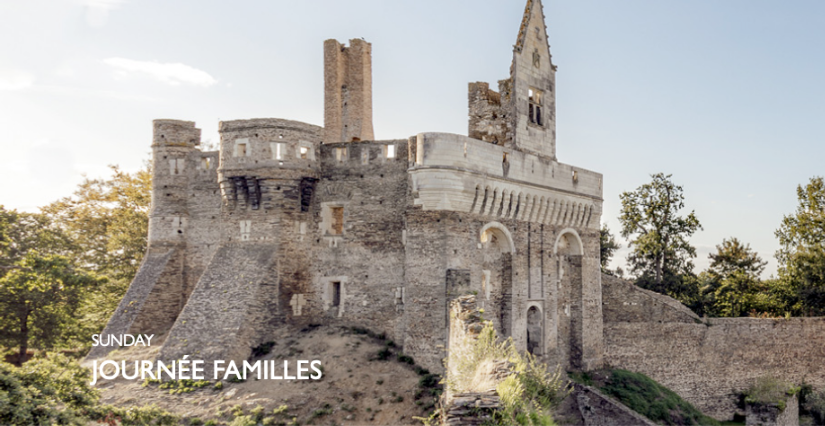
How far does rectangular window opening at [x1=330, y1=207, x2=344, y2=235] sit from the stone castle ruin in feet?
0.90

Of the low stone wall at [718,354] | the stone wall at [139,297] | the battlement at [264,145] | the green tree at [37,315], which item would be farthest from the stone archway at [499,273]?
the green tree at [37,315]

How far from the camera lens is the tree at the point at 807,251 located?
40531mm

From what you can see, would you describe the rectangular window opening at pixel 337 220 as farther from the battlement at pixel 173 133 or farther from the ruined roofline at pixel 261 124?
the battlement at pixel 173 133

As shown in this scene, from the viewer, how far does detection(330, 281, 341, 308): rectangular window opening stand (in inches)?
1083

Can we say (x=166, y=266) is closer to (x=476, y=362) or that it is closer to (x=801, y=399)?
(x=476, y=362)

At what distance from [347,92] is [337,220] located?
8.49 meters

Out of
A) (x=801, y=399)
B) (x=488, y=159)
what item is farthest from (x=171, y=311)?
(x=801, y=399)

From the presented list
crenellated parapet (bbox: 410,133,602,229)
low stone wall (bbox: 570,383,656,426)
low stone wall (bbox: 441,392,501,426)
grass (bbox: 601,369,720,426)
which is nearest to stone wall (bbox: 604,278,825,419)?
grass (bbox: 601,369,720,426)

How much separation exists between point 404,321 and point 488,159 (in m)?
6.50

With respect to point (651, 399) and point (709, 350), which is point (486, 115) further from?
point (709, 350)

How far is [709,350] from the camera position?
117ft

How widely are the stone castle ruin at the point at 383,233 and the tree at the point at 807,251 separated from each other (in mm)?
12403

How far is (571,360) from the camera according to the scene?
31688 mm

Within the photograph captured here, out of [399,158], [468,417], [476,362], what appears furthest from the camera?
[399,158]
